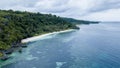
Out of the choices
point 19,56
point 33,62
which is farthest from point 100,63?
point 19,56

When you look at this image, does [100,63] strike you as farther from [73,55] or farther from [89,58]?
[73,55]

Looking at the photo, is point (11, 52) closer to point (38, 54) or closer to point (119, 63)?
point (38, 54)

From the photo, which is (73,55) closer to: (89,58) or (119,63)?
(89,58)

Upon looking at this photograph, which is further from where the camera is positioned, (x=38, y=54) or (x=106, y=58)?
(x=38, y=54)

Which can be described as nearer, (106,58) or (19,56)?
(106,58)

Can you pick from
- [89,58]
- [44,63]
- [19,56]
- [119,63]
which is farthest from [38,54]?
[119,63]

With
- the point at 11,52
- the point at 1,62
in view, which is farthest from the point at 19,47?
the point at 1,62

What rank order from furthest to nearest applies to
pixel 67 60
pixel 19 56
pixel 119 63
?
pixel 19 56 → pixel 67 60 → pixel 119 63

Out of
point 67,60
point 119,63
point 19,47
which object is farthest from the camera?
point 19,47
